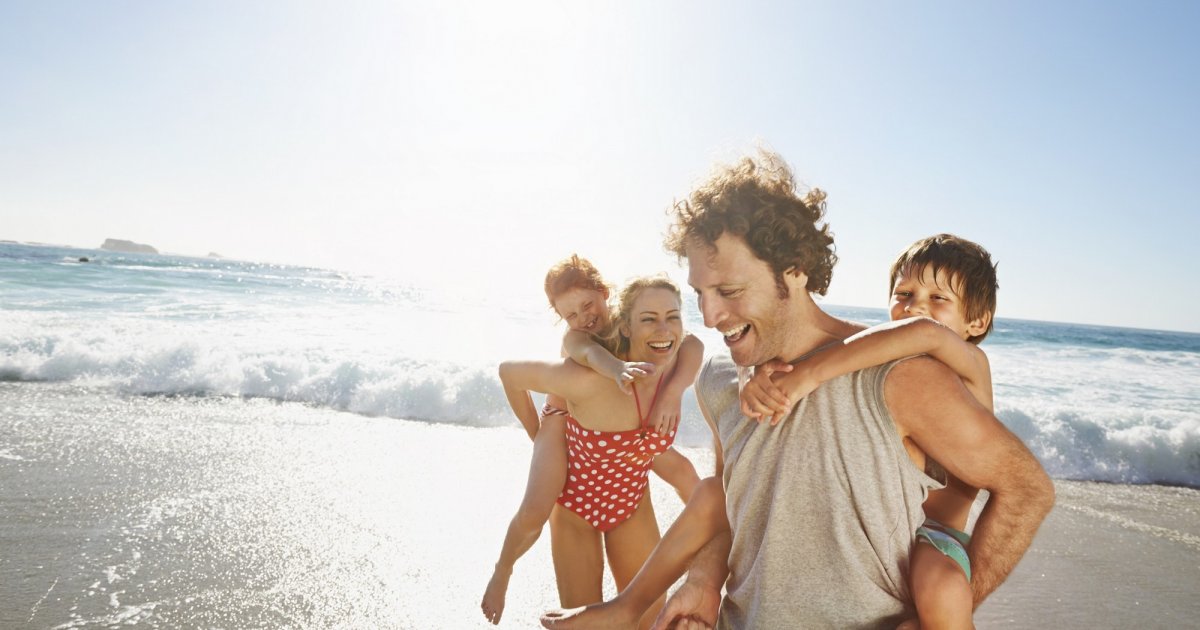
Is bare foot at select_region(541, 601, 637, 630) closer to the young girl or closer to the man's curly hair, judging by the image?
the young girl

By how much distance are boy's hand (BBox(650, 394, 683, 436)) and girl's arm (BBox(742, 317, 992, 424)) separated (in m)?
1.45

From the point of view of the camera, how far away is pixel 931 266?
309 centimetres

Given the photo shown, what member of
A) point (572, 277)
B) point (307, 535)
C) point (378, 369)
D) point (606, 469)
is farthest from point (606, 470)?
point (378, 369)

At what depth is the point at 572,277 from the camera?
384cm

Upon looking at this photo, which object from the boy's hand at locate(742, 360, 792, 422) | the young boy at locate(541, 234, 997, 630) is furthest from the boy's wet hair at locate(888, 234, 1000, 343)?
the boy's hand at locate(742, 360, 792, 422)

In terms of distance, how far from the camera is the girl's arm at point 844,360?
1.88 metres

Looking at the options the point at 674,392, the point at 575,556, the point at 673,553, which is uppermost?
the point at 674,392

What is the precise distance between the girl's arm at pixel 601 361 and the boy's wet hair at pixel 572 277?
0.26 metres

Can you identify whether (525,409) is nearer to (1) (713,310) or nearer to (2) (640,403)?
(2) (640,403)

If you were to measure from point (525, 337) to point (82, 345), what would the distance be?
12579 millimetres

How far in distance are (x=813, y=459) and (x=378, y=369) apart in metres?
11.0

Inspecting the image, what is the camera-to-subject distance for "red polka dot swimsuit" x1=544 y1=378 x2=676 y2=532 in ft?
12.0

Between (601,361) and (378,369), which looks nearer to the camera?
(601,361)

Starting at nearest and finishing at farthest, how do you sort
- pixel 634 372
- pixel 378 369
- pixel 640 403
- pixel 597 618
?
pixel 597 618
pixel 634 372
pixel 640 403
pixel 378 369
